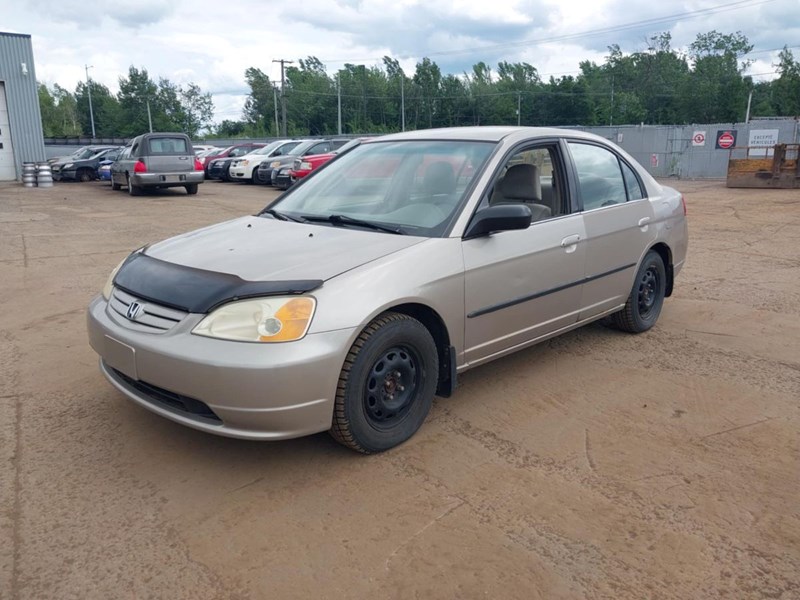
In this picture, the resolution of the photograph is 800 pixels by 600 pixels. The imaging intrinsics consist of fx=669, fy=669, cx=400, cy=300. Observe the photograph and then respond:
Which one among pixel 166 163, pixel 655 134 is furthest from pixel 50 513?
pixel 655 134

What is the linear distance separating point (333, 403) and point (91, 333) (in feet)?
4.91

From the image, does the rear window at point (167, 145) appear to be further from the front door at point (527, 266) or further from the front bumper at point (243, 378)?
the front bumper at point (243, 378)

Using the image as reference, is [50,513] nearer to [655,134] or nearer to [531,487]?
[531,487]

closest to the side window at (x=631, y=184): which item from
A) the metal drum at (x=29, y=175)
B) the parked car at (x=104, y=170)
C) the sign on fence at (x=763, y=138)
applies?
the metal drum at (x=29, y=175)

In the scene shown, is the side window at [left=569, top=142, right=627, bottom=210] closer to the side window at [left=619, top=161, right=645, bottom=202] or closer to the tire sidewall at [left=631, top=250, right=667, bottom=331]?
the side window at [left=619, top=161, right=645, bottom=202]

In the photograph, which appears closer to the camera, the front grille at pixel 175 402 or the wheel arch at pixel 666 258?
the front grille at pixel 175 402

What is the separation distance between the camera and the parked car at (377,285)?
300cm

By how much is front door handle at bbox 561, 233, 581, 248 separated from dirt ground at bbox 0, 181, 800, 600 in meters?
0.89

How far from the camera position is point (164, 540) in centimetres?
271

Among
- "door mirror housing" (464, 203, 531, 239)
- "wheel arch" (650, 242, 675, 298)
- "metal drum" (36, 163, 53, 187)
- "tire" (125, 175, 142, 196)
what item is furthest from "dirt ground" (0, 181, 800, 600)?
"metal drum" (36, 163, 53, 187)

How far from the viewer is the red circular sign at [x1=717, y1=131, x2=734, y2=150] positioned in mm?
26719

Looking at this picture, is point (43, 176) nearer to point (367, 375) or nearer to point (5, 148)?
point (5, 148)

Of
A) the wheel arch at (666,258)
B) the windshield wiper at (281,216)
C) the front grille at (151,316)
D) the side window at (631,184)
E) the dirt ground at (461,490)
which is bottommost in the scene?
the dirt ground at (461,490)

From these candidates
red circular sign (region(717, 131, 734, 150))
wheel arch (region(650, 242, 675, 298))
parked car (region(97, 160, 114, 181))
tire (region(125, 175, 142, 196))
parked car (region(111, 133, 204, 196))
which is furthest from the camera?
red circular sign (region(717, 131, 734, 150))
